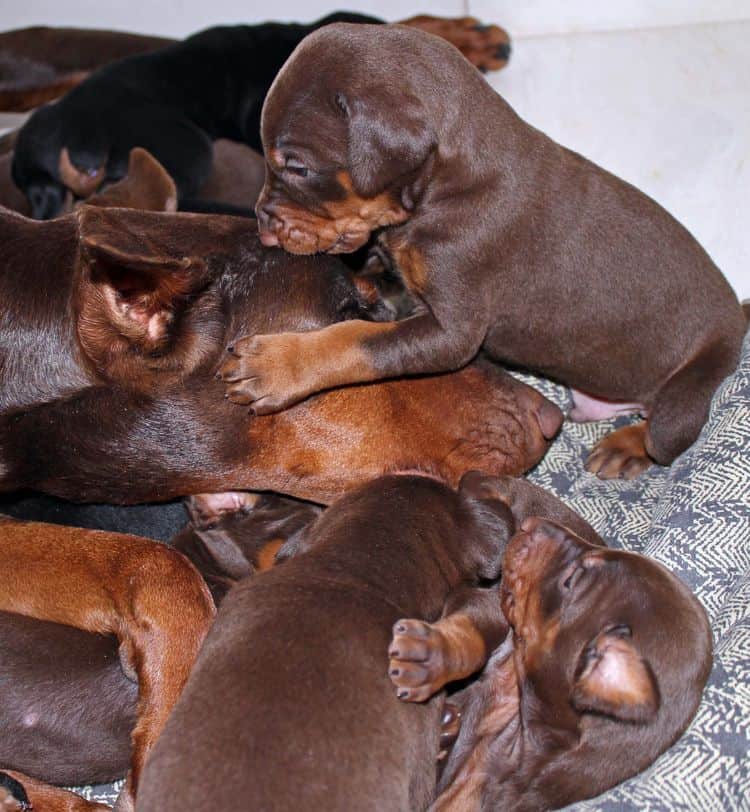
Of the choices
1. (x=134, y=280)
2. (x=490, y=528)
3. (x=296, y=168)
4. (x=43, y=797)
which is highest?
(x=296, y=168)

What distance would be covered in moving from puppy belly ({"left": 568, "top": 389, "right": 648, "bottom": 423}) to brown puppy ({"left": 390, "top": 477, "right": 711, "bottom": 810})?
761 millimetres

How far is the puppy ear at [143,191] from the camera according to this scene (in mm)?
3746

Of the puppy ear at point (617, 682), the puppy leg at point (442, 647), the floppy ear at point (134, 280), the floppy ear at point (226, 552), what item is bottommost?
the floppy ear at point (226, 552)

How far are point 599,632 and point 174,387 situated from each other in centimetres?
120

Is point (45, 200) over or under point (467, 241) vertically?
under

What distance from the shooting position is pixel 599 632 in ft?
9.04

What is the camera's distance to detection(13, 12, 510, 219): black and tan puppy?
471 centimetres

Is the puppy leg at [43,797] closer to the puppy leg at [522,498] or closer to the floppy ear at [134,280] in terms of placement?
the floppy ear at [134,280]

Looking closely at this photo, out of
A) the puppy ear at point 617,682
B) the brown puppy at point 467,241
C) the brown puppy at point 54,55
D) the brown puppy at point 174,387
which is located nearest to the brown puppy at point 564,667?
the puppy ear at point 617,682

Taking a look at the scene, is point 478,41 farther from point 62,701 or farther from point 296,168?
point 62,701

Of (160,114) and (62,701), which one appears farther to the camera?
(160,114)

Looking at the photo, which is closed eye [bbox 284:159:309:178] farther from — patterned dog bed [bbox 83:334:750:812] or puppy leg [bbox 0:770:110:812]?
puppy leg [bbox 0:770:110:812]

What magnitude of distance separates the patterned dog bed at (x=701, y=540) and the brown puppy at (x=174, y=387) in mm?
657

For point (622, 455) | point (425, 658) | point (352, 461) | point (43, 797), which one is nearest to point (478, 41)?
point (622, 455)
